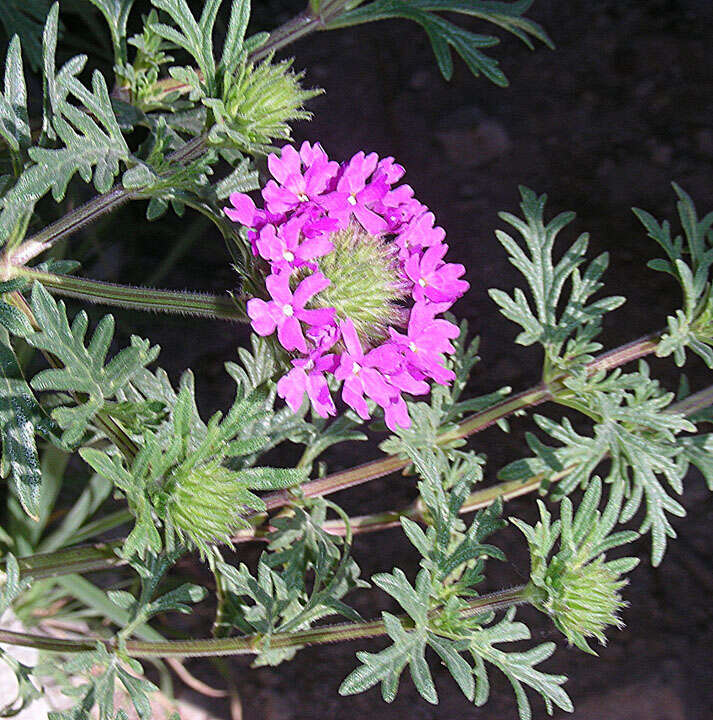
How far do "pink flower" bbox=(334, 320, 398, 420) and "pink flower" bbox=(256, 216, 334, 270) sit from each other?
128 millimetres

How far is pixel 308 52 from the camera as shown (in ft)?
10.7

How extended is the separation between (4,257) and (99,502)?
117 centimetres

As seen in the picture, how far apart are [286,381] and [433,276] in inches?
14.3

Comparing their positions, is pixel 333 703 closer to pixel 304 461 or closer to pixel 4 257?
pixel 304 461

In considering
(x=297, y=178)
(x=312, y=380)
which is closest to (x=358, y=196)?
(x=297, y=178)

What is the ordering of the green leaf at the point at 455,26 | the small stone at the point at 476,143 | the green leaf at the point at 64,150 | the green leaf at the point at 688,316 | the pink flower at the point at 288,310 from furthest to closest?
the small stone at the point at 476,143
the green leaf at the point at 455,26
the green leaf at the point at 688,316
the green leaf at the point at 64,150
the pink flower at the point at 288,310

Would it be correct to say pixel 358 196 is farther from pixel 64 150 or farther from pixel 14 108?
pixel 14 108

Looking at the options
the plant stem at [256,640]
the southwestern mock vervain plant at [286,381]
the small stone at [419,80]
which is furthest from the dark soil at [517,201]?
the plant stem at [256,640]

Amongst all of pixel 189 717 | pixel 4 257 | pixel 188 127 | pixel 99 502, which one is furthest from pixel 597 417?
pixel 189 717

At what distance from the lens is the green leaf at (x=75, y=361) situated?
4.77 feet

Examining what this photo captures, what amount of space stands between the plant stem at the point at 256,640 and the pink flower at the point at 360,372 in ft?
1.61

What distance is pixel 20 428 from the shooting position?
1.59 metres

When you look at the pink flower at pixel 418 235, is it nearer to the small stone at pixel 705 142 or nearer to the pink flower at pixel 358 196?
the pink flower at pixel 358 196

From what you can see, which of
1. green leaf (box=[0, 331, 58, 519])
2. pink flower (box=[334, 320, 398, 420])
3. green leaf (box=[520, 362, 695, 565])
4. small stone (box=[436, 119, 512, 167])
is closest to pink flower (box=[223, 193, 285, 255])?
pink flower (box=[334, 320, 398, 420])
